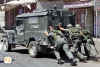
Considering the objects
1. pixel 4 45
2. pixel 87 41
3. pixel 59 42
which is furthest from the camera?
pixel 4 45

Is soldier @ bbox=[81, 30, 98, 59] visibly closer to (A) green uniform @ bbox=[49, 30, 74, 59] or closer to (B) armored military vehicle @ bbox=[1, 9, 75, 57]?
(B) armored military vehicle @ bbox=[1, 9, 75, 57]

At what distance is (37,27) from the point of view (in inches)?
447

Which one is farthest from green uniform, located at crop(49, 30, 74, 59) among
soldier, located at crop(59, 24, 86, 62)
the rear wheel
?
the rear wheel

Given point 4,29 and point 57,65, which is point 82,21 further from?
point 57,65

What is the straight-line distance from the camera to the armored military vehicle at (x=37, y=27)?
11.0 meters

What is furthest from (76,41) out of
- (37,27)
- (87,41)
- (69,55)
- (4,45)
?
(4,45)

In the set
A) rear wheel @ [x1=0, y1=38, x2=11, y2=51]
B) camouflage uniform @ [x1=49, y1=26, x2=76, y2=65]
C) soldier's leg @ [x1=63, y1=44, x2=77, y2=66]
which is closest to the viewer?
soldier's leg @ [x1=63, y1=44, x2=77, y2=66]

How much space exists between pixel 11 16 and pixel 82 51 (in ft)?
64.8

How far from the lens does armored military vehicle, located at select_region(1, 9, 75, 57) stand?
11.0 meters

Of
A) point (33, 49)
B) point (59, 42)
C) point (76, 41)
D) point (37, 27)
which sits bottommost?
point (33, 49)

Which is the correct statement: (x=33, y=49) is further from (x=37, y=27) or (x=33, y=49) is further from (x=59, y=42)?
(x=59, y=42)

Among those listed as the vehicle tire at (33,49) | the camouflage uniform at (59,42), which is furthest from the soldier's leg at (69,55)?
the vehicle tire at (33,49)

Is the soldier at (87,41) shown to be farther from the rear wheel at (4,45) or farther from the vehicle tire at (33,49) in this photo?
the rear wheel at (4,45)

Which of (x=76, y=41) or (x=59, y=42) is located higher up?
(x=59, y=42)
